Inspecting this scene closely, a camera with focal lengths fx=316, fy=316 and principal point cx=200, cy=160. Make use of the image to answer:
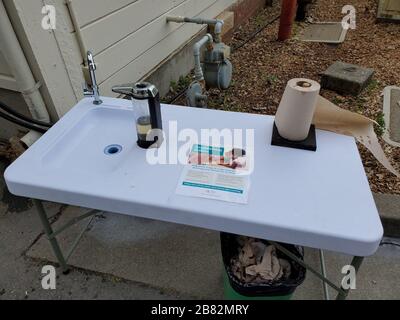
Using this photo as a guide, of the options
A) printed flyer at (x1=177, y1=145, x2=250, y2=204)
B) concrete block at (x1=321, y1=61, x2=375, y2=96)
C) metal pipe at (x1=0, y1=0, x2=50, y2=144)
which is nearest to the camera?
printed flyer at (x1=177, y1=145, x2=250, y2=204)

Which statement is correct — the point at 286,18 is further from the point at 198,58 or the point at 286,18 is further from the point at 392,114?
the point at 198,58

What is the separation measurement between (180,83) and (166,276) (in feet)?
7.78

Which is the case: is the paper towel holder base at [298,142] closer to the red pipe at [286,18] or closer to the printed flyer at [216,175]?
the printed flyer at [216,175]

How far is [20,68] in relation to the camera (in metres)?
1.87

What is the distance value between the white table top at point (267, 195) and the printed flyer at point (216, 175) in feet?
0.10

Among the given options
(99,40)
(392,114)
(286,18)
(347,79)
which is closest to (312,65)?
(347,79)

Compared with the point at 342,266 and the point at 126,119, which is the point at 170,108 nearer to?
the point at 126,119

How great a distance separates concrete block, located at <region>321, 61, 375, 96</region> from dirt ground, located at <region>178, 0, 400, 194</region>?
7 centimetres

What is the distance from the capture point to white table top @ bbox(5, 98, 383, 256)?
105cm

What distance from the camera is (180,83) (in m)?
3.64

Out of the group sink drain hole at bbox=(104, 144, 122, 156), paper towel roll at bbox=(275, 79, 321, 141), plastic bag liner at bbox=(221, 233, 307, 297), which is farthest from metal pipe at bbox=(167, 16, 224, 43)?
plastic bag liner at bbox=(221, 233, 307, 297)

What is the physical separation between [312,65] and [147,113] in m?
3.19

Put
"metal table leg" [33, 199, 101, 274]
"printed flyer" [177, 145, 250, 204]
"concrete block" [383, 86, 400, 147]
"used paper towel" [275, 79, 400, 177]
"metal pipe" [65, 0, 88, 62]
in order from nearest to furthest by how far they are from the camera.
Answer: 1. "printed flyer" [177, 145, 250, 204]
2. "used paper towel" [275, 79, 400, 177]
3. "metal table leg" [33, 199, 101, 274]
4. "metal pipe" [65, 0, 88, 62]
5. "concrete block" [383, 86, 400, 147]

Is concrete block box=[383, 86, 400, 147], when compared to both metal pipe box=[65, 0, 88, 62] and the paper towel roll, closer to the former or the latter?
the paper towel roll
